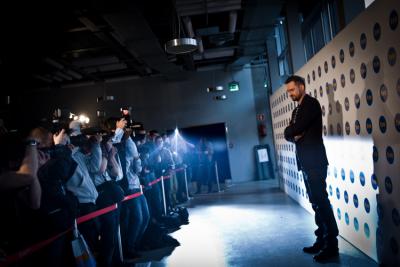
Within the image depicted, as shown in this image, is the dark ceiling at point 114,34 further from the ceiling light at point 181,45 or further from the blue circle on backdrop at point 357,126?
the blue circle on backdrop at point 357,126

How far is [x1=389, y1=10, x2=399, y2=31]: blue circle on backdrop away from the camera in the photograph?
2323 millimetres

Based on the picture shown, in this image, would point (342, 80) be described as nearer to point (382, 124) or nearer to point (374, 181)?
point (382, 124)

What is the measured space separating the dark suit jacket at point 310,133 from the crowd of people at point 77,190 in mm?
1931

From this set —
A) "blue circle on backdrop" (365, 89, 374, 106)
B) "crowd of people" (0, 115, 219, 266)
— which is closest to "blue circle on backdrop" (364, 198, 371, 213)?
"blue circle on backdrop" (365, 89, 374, 106)

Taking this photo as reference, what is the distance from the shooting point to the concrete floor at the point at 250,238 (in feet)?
11.7

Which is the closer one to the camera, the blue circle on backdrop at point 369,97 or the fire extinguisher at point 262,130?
the blue circle on backdrop at point 369,97

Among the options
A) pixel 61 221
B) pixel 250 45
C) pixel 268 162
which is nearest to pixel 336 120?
pixel 61 221

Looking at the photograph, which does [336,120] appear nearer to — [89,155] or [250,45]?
[89,155]

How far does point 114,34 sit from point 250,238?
5.74 metres

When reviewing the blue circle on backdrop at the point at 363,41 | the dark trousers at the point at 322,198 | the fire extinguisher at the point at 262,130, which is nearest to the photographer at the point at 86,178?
the dark trousers at the point at 322,198

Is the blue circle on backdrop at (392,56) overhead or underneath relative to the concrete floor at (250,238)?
overhead

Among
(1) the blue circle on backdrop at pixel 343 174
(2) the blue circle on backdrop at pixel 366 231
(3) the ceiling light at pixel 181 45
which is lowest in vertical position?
(2) the blue circle on backdrop at pixel 366 231

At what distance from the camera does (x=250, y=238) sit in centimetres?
449

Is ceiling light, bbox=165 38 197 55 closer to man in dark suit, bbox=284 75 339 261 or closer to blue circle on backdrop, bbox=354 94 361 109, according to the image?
man in dark suit, bbox=284 75 339 261
